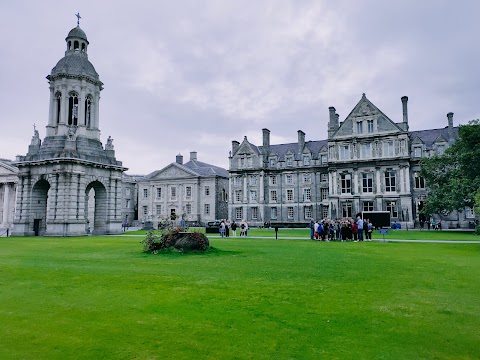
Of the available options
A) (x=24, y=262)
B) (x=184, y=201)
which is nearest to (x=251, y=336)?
(x=24, y=262)

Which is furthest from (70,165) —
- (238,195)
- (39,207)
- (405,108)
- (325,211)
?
(405,108)

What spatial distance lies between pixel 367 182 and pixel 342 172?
4421mm

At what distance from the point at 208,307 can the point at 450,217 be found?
5873cm

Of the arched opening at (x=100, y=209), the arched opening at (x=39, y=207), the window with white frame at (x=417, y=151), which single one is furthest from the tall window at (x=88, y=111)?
the window with white frame at (x=417, y=151)

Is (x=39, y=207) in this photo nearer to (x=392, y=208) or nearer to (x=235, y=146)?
(x=235, y=146)

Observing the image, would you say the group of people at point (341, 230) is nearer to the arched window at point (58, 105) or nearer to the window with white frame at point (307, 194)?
the arched window at point (58, 105)

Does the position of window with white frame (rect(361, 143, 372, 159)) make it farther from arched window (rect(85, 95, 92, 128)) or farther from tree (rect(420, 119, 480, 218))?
arched window (rect(85, 95, 92, 128))

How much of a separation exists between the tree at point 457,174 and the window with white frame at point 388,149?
9.90m

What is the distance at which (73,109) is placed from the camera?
4641 centimetres

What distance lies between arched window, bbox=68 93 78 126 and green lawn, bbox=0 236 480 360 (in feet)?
114

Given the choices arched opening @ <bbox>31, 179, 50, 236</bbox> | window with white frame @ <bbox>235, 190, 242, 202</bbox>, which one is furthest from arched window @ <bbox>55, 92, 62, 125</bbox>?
window with white frame @ <bbox>235, 190, 242, 202</bbox>

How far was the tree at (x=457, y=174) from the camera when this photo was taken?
1620 inches

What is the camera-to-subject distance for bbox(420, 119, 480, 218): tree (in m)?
41.2

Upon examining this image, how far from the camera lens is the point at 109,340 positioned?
21.6 feet
